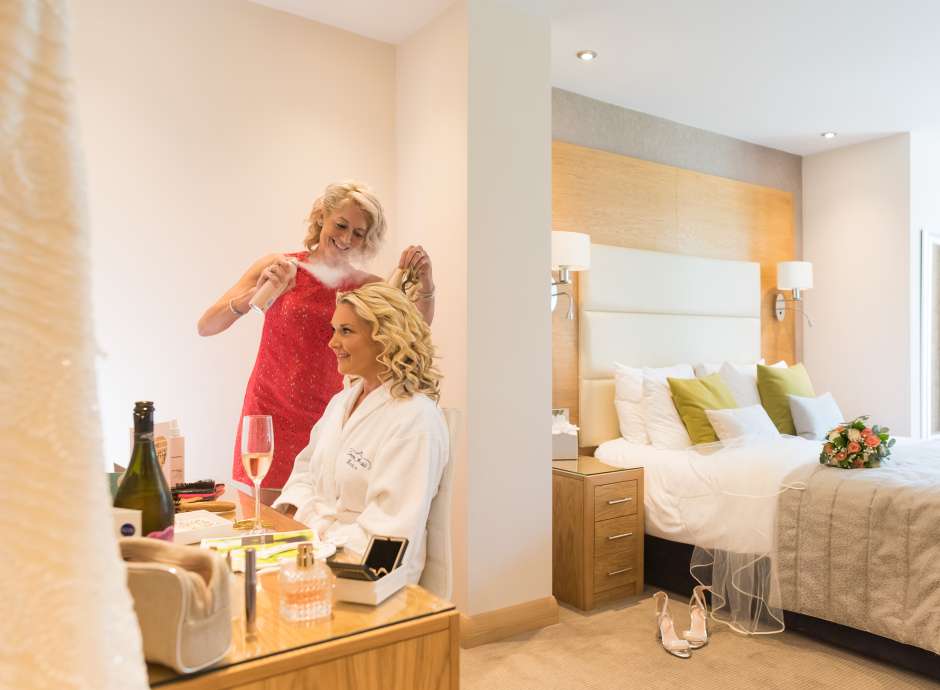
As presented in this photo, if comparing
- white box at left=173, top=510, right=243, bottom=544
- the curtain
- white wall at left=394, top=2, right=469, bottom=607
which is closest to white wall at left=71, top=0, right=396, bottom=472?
white wall at left=394, top=2, right=469, bottom=607

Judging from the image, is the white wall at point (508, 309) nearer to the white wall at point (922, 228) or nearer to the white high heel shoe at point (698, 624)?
the white high heel shoe at point (698, 624)

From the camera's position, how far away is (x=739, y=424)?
3.79 metres

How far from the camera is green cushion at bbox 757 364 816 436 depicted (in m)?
4.36

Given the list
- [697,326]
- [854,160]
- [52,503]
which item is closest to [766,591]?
[697,326]

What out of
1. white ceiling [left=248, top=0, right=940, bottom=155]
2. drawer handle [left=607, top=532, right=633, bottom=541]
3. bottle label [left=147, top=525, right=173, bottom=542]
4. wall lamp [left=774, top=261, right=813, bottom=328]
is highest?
white ceiling [left=248, top=0, right=940, bottom=155]

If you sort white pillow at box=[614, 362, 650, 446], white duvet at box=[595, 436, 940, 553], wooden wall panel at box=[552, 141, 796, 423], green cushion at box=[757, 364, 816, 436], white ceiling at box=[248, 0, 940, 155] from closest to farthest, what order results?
white duvet at box=[595, 436, 940, 553], white ceiling at box=[248, 0, 940, 155], white pillow at box=[614, 362, 650, 446], wooden wall panel at box=[552, 141, 796, 423], green cushion at box=[757, 364, 816, 436]

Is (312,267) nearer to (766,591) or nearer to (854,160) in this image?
(766,591)

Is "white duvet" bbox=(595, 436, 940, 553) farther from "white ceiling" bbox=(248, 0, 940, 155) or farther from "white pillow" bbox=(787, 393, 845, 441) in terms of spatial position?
"white ceiling" bbox=(248, 0, 940, 155)

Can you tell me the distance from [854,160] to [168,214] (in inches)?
194

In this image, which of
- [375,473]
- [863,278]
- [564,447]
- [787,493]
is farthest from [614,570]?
[863,278]

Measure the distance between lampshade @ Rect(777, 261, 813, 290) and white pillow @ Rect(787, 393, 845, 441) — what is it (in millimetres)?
1149

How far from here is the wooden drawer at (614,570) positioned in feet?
11.3

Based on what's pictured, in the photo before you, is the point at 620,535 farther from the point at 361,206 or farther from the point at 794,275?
the point at 794,275

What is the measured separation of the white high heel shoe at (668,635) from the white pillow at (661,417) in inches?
39.4
